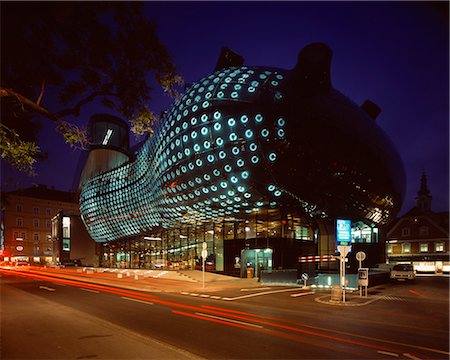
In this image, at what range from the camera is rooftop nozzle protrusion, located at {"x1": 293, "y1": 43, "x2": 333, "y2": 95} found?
32.6 m

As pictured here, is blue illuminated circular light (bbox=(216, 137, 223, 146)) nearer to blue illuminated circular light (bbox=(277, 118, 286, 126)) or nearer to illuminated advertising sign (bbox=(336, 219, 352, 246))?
blue illuminated circular light (bbox=(277, 118, 286, 126))

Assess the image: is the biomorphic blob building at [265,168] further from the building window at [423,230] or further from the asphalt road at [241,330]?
the building window at [423,230]

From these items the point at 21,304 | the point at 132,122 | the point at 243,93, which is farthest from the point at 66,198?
the point at 132,122

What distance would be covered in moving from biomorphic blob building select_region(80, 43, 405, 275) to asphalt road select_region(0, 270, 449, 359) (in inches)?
760

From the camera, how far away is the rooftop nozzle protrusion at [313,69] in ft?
107

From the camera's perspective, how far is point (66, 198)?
4094 inches

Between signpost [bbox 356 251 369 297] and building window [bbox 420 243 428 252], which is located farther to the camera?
building window [bbox 420 243 428 252]

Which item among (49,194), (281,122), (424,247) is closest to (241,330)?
(281,122)

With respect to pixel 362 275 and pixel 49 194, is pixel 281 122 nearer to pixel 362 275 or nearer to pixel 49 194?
pixel 362 275

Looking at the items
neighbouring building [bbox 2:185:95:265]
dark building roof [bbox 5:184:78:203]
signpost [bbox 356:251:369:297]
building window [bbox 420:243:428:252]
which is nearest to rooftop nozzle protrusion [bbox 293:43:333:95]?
signpost [bbox 356:251:369:297]

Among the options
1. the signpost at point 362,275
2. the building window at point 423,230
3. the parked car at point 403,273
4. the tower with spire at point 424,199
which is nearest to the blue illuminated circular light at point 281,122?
the signpost at point 362,275

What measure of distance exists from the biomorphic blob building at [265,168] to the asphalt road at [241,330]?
19301mm

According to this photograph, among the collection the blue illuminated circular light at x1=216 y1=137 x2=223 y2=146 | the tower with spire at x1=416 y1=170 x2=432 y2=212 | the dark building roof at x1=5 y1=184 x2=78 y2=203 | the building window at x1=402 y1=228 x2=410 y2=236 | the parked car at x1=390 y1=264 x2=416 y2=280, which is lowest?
the parked car at x1=390 y1=264 x2=416 y2=280

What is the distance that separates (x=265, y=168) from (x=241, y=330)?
2418cm
